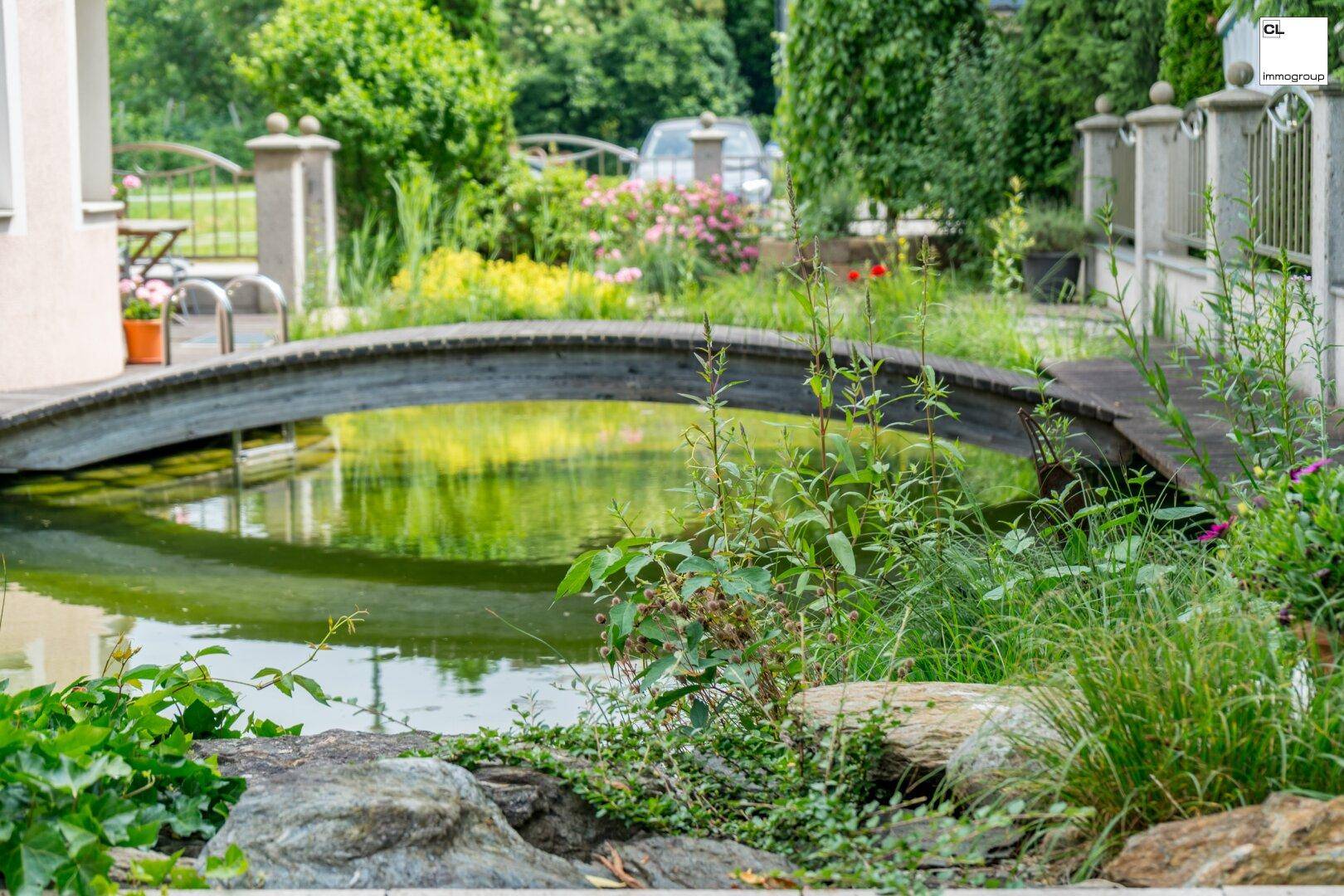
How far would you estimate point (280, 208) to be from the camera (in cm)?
1273

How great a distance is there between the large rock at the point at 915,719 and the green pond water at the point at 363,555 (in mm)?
916

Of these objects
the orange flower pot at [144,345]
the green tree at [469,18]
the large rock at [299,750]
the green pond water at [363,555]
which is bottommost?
the green pond water at [363,555]

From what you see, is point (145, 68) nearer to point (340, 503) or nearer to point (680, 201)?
point (680, 201)

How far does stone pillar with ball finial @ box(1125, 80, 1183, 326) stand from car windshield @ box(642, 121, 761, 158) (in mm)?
12905

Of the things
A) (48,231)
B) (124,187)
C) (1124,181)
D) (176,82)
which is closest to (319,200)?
(124,187)

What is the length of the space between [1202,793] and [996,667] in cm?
126

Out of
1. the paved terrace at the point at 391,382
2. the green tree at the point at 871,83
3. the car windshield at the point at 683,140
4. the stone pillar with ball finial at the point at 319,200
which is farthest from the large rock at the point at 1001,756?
the car windshield at the point at 683,140

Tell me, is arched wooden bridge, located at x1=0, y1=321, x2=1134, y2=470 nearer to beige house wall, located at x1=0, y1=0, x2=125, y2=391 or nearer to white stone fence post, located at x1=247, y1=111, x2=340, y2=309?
beige house wall, located at x1=0, y1=0, x2=125, y2=391

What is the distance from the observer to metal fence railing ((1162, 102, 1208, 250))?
9.61 m

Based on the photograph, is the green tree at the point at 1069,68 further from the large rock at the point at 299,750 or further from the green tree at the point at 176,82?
the green tree at the point at 176,82

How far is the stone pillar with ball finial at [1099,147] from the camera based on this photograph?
12.1m

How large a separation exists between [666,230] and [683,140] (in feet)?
34.9

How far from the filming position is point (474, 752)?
3.23 meters

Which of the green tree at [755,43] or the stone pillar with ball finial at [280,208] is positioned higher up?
the green tree at [755,43]
